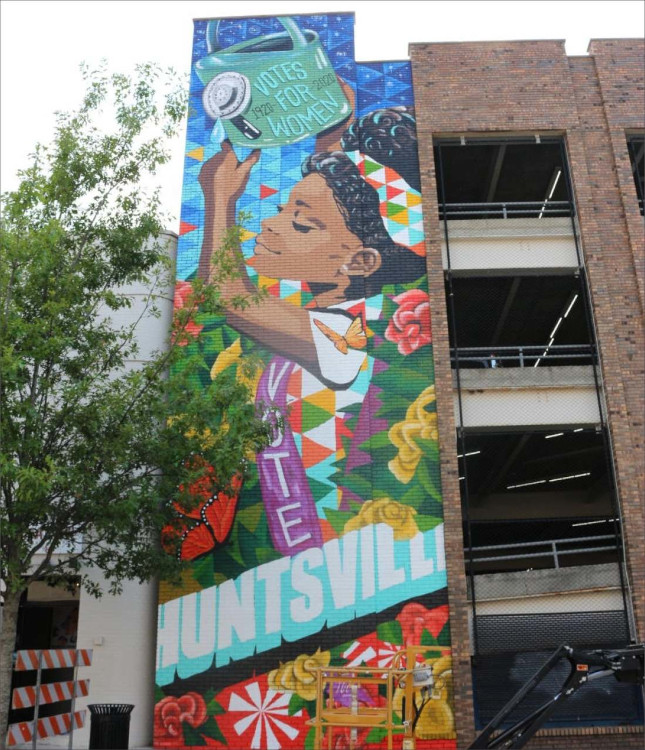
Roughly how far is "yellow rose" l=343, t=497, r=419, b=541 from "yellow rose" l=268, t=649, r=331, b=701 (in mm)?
2163

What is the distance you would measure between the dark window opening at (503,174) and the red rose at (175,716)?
10523 millimetres

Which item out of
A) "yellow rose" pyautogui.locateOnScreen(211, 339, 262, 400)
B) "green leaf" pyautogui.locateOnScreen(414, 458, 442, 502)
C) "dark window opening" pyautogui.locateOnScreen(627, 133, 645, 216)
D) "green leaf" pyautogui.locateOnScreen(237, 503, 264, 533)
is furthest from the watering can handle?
"green leaf" pyautogui.locateOnScreen(237, 503, 264, 533)

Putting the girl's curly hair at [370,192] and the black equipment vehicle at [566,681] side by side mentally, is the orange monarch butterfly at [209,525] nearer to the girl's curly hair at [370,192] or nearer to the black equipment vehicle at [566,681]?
the girl's curly hair at [370,192]

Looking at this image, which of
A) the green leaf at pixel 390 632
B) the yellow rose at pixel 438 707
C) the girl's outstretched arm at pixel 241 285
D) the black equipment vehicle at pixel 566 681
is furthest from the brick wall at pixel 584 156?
the black equipment vehicle at pixel 566 681

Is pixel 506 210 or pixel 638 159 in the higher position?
pixel 638 159

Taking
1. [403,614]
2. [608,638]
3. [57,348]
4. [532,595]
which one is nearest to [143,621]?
[403,614]

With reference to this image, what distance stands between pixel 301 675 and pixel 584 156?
11816 mm

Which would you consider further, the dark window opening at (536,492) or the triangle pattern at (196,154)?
the dark window opening at (536,492)

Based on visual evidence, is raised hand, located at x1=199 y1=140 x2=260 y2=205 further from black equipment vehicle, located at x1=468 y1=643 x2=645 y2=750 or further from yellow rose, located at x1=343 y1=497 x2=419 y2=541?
black equipment vehicle, located at x1=468 y1=643 x2=645 y2=750

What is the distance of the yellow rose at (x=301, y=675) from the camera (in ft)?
41.8

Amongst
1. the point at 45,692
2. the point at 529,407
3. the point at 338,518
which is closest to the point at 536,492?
the point at 529,407

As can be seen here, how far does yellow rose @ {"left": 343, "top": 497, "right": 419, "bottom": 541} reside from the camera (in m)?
13.6

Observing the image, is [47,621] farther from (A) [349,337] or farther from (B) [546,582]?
(B) [546,582]

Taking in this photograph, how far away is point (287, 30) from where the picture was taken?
1719 cm
